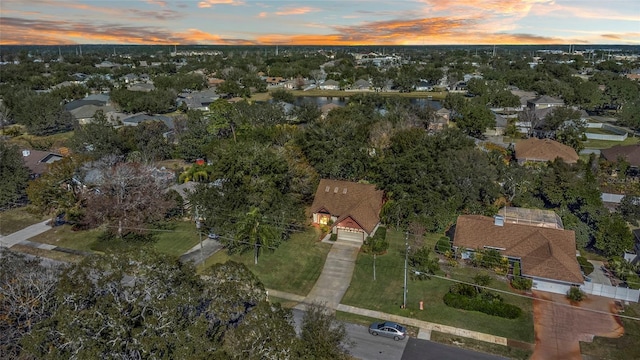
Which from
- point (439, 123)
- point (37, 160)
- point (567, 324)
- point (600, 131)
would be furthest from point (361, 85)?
point (567, 324)

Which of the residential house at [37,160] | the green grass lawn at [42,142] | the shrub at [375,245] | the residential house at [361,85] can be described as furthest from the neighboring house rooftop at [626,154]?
the residential house at [361,85]

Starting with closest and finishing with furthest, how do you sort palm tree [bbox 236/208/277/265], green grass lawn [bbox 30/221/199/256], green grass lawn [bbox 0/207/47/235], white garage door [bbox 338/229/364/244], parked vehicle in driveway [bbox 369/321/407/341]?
parked vehicle in driveway [bbox 369/321/407/341] → palm tree [bbox 236/208/277/265] → green grass lawn [bbox 30/221/199/256] → white garage door [bbox 338/229/364/244] → green grass lawn [bbox 0/207/47/235]

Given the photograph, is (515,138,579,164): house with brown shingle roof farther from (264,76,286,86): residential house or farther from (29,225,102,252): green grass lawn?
(264,76,286,86): residential house

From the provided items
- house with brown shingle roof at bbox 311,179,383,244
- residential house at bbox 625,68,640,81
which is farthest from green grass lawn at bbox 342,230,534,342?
residential house at bbox 625,68,640,81

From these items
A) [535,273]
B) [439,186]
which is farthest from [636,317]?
[439,186]

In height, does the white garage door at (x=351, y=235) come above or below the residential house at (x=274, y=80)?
below

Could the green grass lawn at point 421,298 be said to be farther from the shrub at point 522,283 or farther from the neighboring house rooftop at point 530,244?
the neighboring house rooftop at point 530,244
